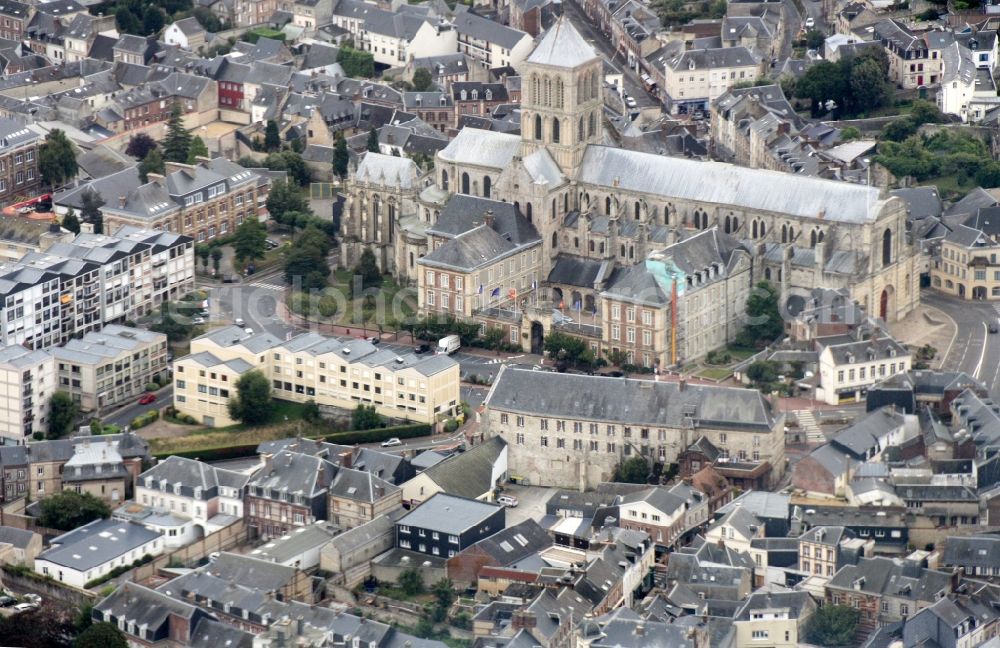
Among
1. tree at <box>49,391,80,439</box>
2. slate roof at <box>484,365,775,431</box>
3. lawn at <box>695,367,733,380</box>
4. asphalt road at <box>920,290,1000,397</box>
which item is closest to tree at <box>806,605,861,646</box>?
slate roof at <box>484,365,775,431</box>

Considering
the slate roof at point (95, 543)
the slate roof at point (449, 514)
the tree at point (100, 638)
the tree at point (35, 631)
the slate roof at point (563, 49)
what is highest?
the slate roof at point (563, 49)

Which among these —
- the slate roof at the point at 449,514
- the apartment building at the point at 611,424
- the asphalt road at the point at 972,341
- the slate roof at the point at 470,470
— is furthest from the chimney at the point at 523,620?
the asphalt road at the point at 972,341

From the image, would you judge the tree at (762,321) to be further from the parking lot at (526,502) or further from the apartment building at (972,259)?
the parking lot at (526,502)

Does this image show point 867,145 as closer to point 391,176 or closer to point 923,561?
point 391,176

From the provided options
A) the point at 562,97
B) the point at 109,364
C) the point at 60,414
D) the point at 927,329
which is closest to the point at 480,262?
the point at 562,97

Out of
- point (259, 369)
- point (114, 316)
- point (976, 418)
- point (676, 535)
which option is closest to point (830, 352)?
point (976, 418)
